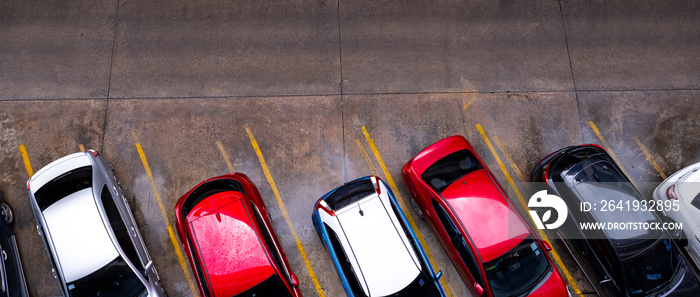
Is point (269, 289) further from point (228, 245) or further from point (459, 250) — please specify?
point (459, 250)

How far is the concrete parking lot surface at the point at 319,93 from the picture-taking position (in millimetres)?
7984

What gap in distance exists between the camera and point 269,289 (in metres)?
6.25

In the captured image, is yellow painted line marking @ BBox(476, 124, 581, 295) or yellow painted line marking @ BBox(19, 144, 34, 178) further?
yellow painted line marking @ BBox(19, 144, 34, 178)

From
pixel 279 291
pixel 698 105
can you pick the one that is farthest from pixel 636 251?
pixel 279 291

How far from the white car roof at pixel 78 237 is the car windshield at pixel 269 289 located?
2210mm

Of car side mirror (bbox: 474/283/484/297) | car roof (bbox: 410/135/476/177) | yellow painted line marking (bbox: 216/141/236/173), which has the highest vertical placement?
yellow painted line marking (bbox: 216/141/236/173)

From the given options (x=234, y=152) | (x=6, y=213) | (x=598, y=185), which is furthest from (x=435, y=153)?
(x=6, y=213)

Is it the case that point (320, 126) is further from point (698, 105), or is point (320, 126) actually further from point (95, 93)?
point (698, 105)

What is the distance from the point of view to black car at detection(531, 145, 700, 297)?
263 inches

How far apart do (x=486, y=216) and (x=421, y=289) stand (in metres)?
1.60

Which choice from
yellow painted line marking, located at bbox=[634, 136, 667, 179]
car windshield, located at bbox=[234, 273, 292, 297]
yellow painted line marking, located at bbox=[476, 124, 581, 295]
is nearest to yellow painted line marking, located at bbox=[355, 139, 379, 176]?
yellow painted line marking, located at bbox=[476, 124, 581, 295]

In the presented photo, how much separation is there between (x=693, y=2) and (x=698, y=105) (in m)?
2.58

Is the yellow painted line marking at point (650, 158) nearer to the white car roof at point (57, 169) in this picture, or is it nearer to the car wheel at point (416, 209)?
the car wheel at point (416, 209)

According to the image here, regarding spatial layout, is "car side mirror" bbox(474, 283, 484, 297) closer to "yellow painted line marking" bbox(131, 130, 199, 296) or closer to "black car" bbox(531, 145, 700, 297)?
"black car" bbox(531, 145, 700, 297)
